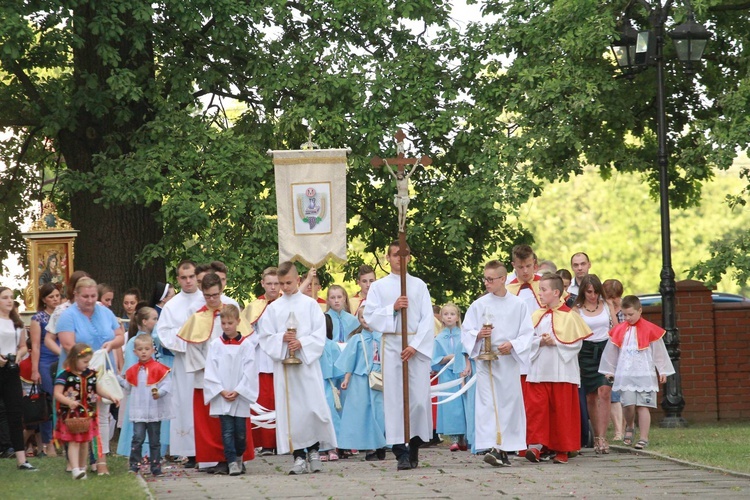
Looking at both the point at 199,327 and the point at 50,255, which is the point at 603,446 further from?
the point at 50,255

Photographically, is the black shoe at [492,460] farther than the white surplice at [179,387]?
No

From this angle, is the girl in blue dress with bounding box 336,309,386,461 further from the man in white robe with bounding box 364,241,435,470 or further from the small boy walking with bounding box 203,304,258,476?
the small boy walking with bounding box 203,304,258,476

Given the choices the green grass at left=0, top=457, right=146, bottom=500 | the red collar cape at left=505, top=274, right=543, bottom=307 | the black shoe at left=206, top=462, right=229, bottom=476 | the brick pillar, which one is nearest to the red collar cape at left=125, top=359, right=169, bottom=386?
the green grass at left=0, top=457, right=146, bottom=500

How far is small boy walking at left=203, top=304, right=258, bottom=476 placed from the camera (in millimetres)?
11680

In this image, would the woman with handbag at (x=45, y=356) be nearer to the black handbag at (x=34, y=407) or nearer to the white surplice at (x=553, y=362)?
the black handbag at (x=34, y=407)

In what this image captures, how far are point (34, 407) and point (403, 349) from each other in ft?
13.6

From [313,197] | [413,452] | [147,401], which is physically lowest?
[413,452]

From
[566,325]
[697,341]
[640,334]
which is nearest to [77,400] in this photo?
[566,325]

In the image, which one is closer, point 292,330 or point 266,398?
point 292,330

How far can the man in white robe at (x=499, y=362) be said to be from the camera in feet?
39.7

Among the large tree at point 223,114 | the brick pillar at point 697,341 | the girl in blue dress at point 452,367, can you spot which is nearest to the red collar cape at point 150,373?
the girl in blue dress at point 452,367

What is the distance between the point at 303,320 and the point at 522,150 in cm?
875

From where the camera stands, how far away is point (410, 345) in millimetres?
11867

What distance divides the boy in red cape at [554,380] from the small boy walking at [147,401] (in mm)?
3334
